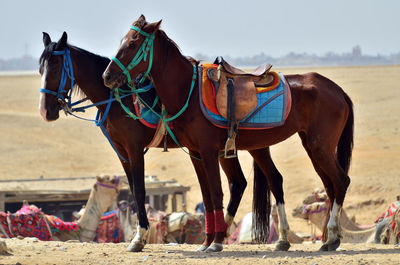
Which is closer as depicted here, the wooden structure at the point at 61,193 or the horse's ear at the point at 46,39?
the horse's ear at the point at 46,39

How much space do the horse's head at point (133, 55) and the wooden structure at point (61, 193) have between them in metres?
7.92

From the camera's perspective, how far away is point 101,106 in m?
9.55

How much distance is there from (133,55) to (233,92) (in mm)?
1166

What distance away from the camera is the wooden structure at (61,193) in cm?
1775

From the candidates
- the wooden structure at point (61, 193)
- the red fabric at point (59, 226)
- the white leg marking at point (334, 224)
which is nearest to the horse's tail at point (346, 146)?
the white leg marking at point (334, 224)

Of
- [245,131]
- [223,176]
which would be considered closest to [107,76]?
[245,131]

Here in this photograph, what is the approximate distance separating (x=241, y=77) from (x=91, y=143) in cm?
2893

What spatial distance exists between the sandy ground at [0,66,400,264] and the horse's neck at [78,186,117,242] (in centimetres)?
322

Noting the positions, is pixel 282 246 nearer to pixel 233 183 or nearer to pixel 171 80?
pixel 233 183

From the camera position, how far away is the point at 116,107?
948 cm

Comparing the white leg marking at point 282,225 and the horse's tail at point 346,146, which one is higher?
the horse's tail at point 346,146

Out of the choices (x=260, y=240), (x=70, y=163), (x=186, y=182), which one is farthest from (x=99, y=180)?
(x=70, y=163)

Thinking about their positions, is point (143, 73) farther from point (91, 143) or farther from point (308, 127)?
point (91, 143)

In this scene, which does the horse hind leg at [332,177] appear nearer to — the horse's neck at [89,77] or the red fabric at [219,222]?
the red fabric at [219,222]
